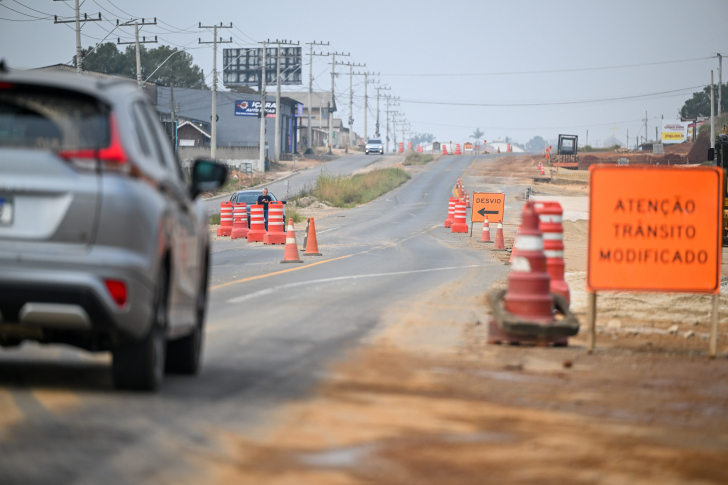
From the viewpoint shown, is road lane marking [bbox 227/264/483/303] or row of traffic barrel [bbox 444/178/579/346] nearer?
row of traffic barrel [bbox 444/178/579/346]

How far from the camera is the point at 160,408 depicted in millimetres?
5637

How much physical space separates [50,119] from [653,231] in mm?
5432

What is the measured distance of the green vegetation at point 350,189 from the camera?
6347 cm

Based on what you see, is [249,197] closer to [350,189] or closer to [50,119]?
[350,189]

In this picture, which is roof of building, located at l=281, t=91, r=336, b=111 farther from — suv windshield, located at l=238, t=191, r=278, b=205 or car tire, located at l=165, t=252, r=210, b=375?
car tire, located at l=165, t=252, r=210, b=375

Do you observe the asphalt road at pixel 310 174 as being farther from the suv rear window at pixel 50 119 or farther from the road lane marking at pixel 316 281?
the suv rear window at pixel 50 119

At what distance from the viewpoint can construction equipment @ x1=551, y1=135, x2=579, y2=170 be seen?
299 ft

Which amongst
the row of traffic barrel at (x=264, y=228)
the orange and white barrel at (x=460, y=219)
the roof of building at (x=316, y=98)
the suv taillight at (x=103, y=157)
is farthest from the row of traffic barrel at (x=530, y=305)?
the roof of building at (x=316, y=98)

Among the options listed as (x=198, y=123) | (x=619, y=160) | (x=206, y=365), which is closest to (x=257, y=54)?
(x=198, y=123)

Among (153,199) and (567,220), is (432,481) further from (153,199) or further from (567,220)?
(567,220)

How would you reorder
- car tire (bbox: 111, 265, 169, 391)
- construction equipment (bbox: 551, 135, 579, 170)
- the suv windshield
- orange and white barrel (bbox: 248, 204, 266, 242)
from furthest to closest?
1. construction equipment (bbox: 551, 135, 579, 170)
2. the suv windshield
3. orange and white barrel (bbox: 248, 204, 266, 242)
4. car tire (bbox: 111, 265, 169, 391)

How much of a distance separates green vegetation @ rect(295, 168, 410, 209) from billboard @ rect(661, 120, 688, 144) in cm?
8500

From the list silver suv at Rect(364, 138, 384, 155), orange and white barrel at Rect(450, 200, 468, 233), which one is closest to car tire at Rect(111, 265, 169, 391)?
orange and white barrel at Rect(450, 200, 468, 233)

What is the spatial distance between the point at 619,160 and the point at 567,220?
159ft
